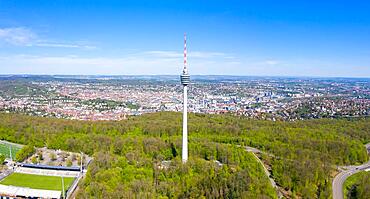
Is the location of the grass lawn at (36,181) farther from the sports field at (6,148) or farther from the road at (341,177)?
the road at (341,177)

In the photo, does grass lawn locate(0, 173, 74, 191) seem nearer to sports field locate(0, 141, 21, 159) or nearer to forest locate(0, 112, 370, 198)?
forest locate(0, 112, 370, 198)

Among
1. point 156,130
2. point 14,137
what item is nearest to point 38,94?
point 14,137

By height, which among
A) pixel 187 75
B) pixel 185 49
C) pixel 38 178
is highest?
pixel 185 49

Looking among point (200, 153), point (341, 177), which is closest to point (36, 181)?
point (200, 153)

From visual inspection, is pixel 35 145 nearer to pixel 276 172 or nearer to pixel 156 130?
pixel 156 130

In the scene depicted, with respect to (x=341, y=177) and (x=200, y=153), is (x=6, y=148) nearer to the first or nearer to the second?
(x=200, y=153)
